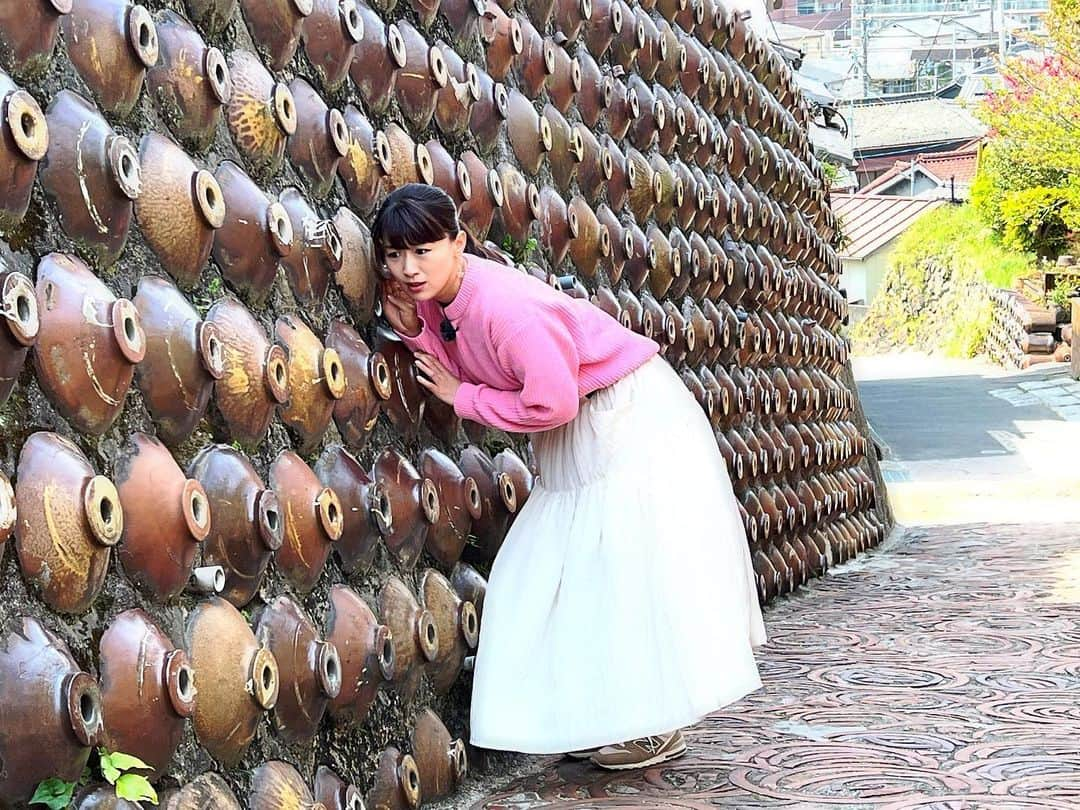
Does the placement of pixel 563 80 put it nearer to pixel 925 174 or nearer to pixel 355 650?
pixel 355 650

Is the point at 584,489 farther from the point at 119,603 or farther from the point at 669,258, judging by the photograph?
the point at 669,258

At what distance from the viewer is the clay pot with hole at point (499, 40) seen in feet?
12.8

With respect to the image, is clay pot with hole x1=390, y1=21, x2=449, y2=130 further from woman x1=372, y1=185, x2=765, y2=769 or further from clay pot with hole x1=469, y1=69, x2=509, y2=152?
woman x1=372, y1=185, x2=765, y2=769

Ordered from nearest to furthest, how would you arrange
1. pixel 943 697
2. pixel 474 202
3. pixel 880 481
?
Answer: pixel 474 202 < pixel 943 697 < pixel 880 481

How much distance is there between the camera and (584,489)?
3.44 metres

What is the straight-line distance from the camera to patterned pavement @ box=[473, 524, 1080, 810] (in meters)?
3.42

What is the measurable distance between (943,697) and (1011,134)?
713 inches

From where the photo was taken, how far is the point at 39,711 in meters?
1.98

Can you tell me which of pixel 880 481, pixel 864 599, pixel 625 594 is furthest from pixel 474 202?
pixel 880 481

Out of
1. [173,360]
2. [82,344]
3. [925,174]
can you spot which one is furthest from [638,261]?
[925,174]

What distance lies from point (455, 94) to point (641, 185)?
1.46 metres

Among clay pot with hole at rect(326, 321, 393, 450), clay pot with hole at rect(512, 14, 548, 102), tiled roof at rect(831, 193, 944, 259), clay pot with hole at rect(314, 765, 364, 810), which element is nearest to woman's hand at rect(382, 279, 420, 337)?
clay pot with hole at rect(326, 321, 393, 450)

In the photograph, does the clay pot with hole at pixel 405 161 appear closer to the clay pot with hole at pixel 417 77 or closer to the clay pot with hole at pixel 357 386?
the clay pot with hole at pixel 417 77

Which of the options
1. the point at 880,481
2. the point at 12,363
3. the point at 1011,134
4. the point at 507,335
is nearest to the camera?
the point at 12,363
